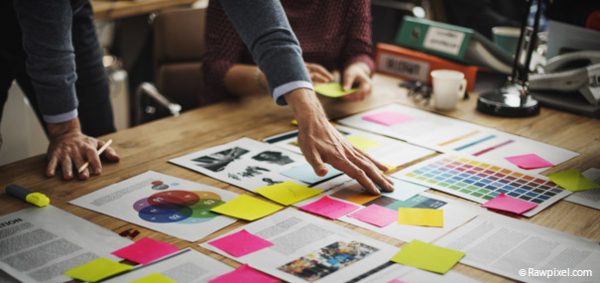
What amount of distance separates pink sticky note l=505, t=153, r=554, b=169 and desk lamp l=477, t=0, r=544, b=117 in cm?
31

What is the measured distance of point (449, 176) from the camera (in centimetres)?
157

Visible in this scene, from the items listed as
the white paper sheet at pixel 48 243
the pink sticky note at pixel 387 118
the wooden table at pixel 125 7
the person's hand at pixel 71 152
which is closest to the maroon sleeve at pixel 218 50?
the pink sticky note at pixel 387 118

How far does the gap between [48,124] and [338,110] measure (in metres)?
0.81

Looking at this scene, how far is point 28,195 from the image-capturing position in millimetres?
1398

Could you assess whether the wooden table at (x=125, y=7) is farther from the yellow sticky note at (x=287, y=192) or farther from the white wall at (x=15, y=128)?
the yellow sticky note at (x=287, y=192)

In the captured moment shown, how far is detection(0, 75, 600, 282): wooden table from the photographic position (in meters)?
1.35

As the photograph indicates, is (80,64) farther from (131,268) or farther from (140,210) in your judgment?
(131,268)

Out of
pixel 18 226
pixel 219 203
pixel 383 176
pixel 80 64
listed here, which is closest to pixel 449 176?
pixel 383 176

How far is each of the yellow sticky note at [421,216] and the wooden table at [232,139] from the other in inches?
3.6

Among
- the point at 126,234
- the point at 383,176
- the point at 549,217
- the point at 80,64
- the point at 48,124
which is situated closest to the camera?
the point at 126,234

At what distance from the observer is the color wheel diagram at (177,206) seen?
134cm

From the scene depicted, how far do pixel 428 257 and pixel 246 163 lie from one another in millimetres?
566

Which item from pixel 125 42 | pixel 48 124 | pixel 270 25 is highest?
pixel 270 25

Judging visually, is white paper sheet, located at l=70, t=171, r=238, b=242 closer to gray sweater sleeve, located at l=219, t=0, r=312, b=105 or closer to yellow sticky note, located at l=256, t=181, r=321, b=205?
yellow sticky note, located at l=256, t=181, r=321, b=205
